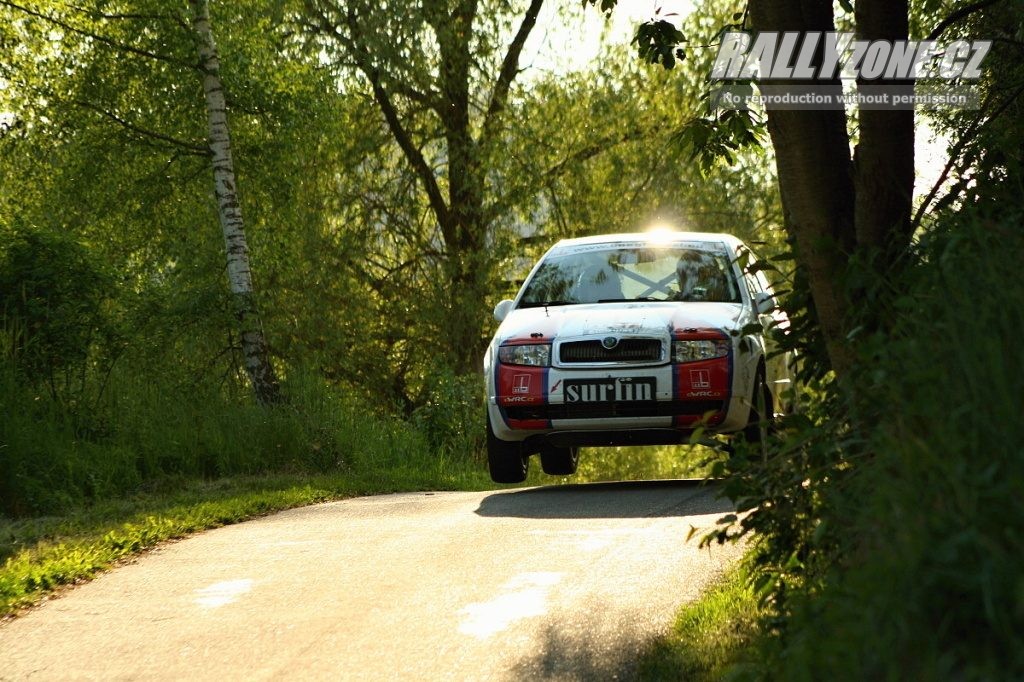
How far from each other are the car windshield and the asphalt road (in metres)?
2.19

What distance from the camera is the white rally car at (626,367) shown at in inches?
405

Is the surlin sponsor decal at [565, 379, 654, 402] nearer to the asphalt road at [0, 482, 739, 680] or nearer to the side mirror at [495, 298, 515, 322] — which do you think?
the asphalt road at [0, 482, 739, 680]

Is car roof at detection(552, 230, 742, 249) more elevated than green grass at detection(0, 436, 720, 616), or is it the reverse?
car roof at detection(552, 230, 742, 249)

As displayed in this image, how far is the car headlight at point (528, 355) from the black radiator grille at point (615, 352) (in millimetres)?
116

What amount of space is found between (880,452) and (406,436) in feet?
43.7

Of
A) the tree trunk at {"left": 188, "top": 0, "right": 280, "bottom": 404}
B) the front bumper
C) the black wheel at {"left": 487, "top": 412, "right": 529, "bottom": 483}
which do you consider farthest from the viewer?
the tree trunk at {"left": 188, "top": 0, "right": 280, "bottom": 404}

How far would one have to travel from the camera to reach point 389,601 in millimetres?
6730

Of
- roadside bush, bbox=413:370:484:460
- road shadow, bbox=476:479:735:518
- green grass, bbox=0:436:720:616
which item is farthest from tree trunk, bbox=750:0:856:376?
roadside bush, bbox=413:370:484:460

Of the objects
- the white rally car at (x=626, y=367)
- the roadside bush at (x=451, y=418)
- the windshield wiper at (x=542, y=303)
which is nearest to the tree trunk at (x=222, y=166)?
the roadside bush at (x=451, y=418)

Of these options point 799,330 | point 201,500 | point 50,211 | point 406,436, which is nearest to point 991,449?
point 799,330

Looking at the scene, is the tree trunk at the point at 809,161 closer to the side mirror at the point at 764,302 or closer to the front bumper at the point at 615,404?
the side mirror at the point at 764,302

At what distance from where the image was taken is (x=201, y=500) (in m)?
11.1

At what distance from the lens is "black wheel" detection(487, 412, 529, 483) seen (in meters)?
11.2

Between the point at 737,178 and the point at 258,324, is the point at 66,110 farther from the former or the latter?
the point at 737,178
